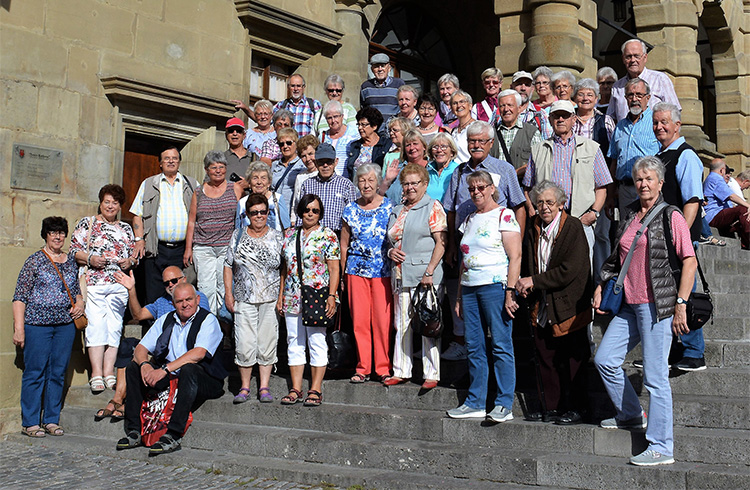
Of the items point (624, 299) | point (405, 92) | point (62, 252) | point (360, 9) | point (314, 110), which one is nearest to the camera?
point (624, 299)

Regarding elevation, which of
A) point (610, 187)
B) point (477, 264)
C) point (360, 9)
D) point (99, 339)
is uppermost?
point (360, 9)

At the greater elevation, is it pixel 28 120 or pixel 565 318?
pixel 28 120

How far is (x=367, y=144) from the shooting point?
8.91 meters

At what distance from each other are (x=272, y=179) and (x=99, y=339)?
7.56 feet

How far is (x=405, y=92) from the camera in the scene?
362 inches

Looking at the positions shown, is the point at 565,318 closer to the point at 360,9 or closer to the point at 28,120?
the point at 28,120

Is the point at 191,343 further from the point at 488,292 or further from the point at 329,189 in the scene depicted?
the point at 488,292

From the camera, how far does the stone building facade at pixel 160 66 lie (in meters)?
8.97

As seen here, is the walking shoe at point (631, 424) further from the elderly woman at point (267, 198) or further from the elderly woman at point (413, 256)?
the elderly woman at point (267, 198)

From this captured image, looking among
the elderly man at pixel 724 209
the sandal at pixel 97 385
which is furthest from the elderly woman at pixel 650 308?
the elderly man at pixel 724 209

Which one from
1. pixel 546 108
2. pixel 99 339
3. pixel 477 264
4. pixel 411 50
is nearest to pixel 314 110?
pixel 546 108

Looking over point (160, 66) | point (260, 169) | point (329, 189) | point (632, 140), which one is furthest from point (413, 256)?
point (160, 66)

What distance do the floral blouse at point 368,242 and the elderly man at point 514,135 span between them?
1.31 meters

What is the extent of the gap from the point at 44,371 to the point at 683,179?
5.96 m
